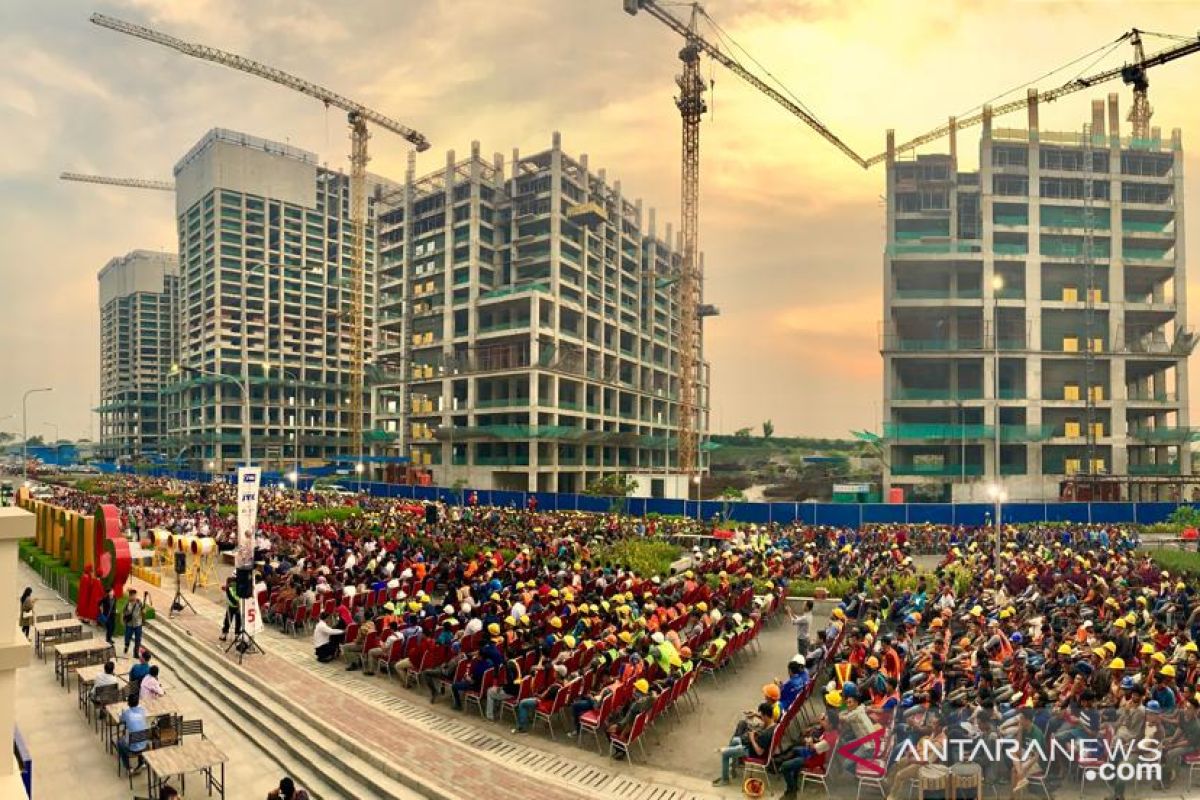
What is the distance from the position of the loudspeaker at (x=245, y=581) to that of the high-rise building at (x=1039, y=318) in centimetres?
5706

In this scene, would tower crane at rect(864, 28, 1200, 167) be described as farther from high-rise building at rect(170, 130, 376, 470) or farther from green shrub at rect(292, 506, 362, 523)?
high-rise building at rect(170, 130, 376, 470)

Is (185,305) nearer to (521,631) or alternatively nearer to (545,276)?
(545,276)

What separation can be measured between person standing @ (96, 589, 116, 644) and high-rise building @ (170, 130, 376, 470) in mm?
105112

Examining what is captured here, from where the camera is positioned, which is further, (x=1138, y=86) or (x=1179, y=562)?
(x=1138, y=86)

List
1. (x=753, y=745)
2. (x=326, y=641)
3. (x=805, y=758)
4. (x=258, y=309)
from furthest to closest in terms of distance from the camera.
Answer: (x=258, y=309)
(x=326, y=641)
(x=753, y=745)
(x=805, y=758)

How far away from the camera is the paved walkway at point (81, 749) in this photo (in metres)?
10.8

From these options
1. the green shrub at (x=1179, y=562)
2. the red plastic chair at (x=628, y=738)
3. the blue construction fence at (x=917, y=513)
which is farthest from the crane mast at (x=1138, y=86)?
the red plastic chair at (x=628, y=738)

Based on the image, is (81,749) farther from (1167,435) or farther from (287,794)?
(1167,435)

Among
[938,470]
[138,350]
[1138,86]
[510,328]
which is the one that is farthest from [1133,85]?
[138,350]

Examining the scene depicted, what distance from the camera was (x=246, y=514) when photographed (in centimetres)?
1845

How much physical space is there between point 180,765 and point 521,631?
636cm

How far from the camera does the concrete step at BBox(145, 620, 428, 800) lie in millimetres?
10656

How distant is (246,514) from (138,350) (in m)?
183

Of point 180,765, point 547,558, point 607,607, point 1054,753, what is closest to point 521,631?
point 607,607
